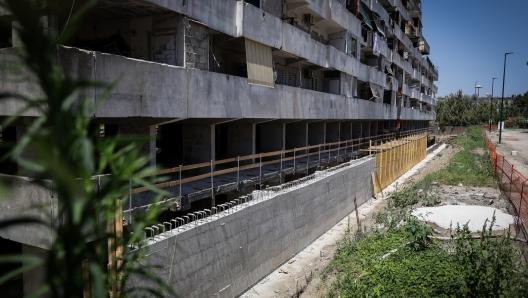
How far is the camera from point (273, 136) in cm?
1947

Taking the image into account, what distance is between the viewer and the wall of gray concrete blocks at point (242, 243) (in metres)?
7.87

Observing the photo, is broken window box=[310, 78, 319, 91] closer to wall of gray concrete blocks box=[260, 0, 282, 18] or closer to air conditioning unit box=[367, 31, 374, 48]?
wall of gray concrete blocks box=[260, 0, 282, 18]

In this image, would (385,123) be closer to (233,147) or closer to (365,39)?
(365,39)

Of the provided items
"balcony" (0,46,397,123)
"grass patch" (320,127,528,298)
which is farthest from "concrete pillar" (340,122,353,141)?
"grass patch" (320,127,528,298)

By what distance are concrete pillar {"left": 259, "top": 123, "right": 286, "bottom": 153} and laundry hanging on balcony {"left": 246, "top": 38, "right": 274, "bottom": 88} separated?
4.31 metres

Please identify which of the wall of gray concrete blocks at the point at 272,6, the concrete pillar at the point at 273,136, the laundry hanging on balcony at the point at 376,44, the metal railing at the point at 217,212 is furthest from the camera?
the laundry hanging on balcony at the point at 376,44

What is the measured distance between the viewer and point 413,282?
7.80 m

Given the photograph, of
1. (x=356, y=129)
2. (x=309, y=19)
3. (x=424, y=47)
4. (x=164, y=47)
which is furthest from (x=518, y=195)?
(x=424, y=47)

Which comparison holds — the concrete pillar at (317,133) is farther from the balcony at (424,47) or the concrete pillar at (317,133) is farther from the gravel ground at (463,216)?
the balcony at (424,47)

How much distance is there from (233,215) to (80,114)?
858 cm

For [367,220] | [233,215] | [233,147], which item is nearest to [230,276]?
[233,215]

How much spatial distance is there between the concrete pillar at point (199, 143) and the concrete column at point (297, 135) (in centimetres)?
976

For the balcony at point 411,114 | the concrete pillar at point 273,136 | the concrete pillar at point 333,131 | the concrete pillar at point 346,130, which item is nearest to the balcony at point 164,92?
the concrete pillar at point 273,136

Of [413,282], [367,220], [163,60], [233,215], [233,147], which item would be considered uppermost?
[163,60]
